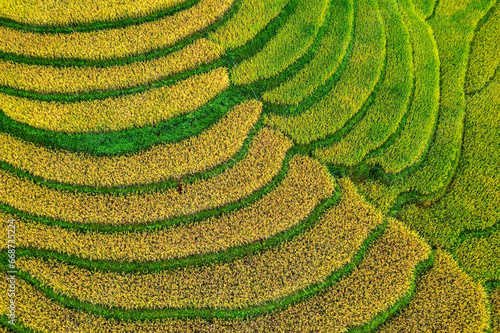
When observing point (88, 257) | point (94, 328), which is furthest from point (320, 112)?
point (94, 328)

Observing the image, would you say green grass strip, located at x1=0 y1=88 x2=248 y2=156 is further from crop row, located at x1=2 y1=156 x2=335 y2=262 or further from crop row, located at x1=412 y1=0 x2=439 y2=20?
crop row, located at x1=412 y1=0 x2=439 y2=20

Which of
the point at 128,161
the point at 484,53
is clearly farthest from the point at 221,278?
the point at 484,53

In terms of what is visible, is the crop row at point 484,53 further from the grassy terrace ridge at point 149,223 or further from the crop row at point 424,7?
the grassy terrace ridge at point 149,223

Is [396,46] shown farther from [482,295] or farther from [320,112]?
[482,295]

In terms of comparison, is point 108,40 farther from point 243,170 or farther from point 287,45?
point 243,170

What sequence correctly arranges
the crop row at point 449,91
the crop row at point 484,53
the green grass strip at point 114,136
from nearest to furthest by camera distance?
the green grass strip at point 114,136
the crop row at point 449,91
the crop row at point 484,53

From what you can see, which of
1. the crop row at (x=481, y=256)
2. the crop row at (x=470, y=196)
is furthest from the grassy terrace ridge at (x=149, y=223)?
the crop row at (x=481, y=256)
